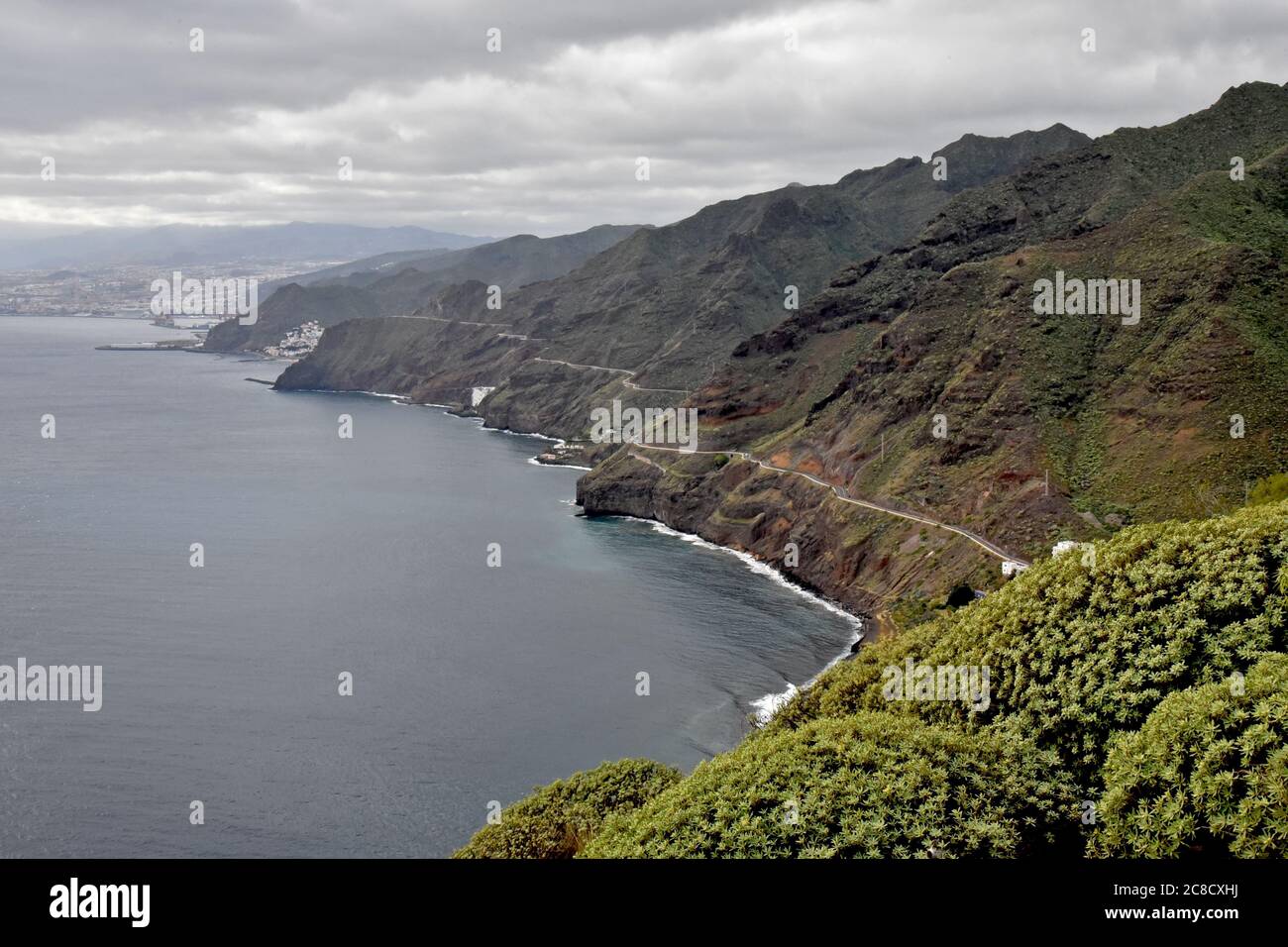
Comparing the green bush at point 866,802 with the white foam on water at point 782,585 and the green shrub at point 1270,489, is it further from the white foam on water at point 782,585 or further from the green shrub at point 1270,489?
the green shrub at point 1270,489

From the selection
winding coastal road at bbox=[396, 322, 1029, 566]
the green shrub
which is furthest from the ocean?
the green shrub

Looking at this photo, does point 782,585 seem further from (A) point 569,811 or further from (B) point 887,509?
(A) point 569,811

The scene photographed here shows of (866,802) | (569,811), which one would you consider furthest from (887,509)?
(866,802)

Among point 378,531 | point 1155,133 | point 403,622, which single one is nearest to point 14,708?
point 403,622

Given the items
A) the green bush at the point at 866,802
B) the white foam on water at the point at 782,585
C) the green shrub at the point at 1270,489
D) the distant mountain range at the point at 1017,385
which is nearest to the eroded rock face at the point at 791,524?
the distant mountain range at the point at 1017,385

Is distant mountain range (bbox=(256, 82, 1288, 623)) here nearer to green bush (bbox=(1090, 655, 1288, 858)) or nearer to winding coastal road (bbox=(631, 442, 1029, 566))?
winding coastal road (bbox=(631, 442, 1029, 566))
